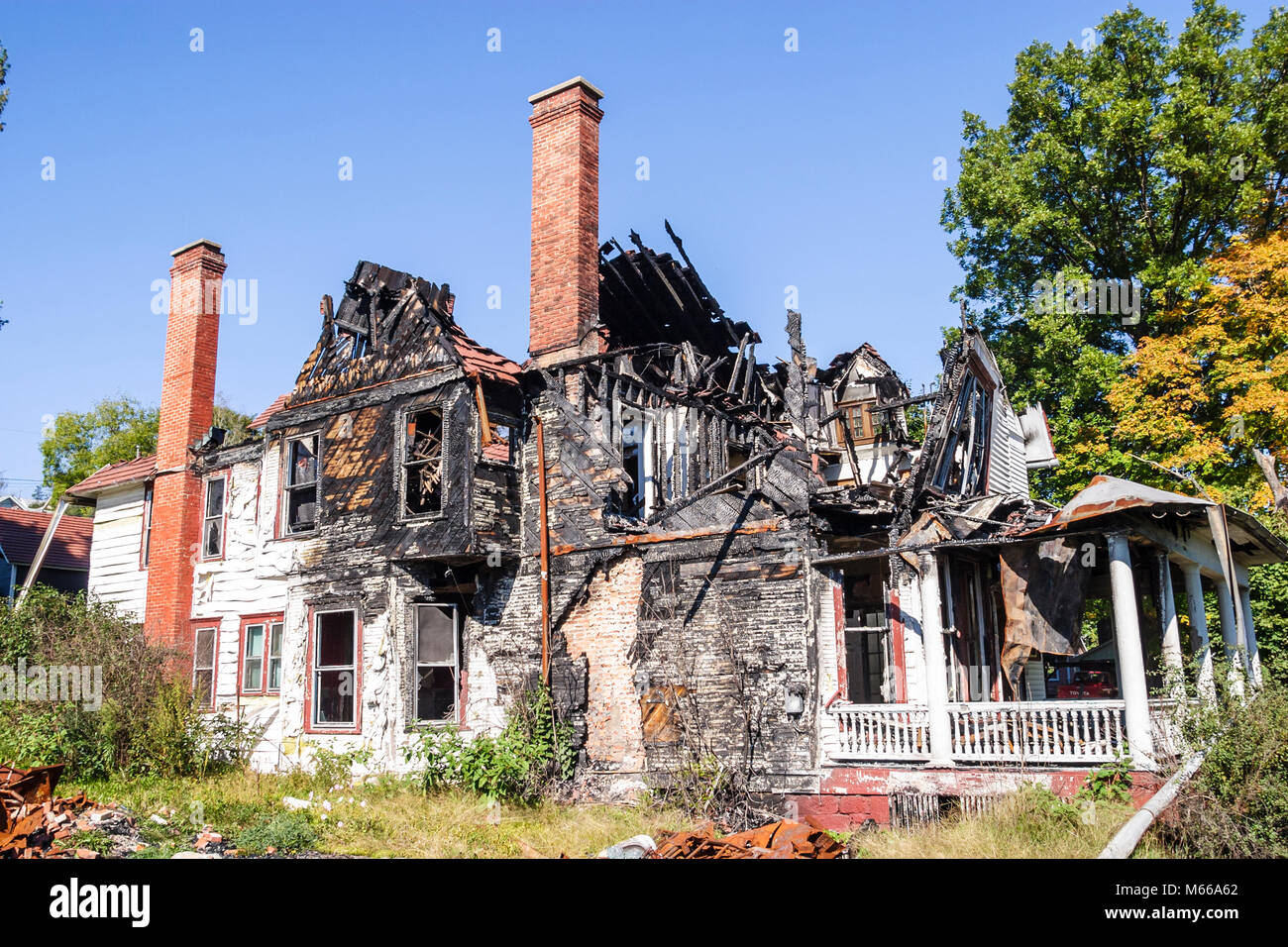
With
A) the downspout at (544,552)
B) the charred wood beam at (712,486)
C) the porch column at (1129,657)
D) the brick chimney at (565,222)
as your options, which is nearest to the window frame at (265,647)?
the downspout at (544,552)

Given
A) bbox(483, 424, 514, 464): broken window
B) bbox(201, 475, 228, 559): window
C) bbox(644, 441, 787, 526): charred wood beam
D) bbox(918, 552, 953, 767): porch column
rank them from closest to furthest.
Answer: bbox(918, 552, 953, 767): porch column, bbox(644, 441, 787, 526): charred wood beam, bbox(483, 424, 514, 464): broken window, bbox(201, 475, 228, 559): window

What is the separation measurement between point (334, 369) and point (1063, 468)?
18.1 metres

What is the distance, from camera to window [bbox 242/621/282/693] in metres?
18.9

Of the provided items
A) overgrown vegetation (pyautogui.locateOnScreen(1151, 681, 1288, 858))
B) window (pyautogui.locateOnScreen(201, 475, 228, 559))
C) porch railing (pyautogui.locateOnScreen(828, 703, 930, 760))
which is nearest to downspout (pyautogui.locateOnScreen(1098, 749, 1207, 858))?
overgrown vegetation (pyautogui.locateOnScreen(1151, 681, 1288, 858))

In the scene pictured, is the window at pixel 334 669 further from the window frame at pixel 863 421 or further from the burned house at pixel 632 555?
the window frame at pixel 863 421

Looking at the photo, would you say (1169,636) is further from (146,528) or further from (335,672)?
(146,528)

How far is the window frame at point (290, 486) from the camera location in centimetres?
1881

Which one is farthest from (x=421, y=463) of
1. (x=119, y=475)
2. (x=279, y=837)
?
(x=119, y=475)

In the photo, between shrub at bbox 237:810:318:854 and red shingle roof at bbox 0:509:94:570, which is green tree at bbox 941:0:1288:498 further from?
red shingle roof at bbox 0:509:94:570

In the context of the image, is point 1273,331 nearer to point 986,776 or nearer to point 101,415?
point 986,776

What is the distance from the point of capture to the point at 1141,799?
1093 centimetres

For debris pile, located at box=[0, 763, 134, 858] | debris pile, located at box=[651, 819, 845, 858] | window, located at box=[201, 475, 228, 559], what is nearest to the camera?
debris pile, located at box=[651, 819, 845, 858]

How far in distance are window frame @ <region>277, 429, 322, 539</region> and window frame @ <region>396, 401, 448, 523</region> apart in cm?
215
